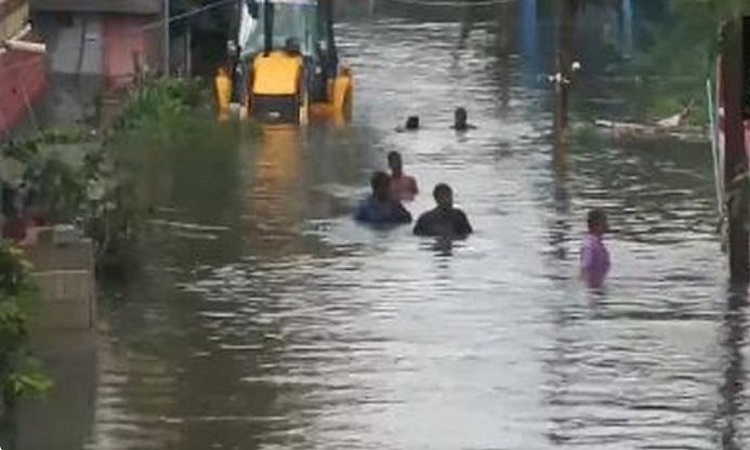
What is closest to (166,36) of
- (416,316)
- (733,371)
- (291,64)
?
(291,64)

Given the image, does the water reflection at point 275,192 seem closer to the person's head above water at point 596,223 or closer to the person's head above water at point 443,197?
the person's head above water at point 443,197

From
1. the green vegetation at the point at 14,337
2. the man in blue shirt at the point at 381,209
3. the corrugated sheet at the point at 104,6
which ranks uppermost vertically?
the corrugated sheet at the point at 104,6

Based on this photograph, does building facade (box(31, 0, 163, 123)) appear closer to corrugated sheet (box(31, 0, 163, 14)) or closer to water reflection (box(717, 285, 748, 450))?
corrugated sheet (box(31, 0, 163, 14))

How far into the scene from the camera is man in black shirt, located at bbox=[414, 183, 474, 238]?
2766cm

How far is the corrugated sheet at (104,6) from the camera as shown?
4738cm

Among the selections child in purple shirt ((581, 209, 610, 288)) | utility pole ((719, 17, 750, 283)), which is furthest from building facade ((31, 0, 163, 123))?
utility pole ((719, 17, 750, 283))

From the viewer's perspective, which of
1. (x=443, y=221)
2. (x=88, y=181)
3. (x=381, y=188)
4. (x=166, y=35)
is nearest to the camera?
(x=88, y=181)

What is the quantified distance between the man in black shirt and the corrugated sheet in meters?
20.6

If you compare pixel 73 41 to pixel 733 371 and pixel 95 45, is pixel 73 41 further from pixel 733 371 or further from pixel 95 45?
pixel 733 371

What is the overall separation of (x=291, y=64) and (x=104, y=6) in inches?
279

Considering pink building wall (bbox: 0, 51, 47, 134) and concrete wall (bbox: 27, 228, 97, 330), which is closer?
concrete wall (bbox: 27, 228, 97, 330)

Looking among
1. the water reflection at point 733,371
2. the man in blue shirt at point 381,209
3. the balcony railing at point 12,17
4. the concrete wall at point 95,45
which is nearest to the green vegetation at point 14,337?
the water reflection at point 733,371

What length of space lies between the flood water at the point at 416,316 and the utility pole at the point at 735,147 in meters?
0.58

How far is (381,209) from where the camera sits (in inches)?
1122
